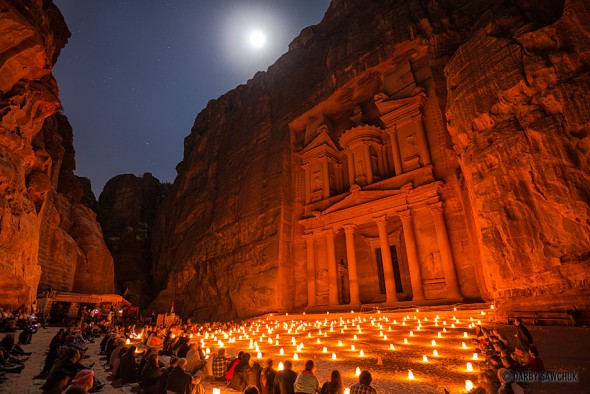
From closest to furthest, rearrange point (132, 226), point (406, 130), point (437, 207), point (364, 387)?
1. point (364, 387)
2. point (437, 207)
3. point (406, 130)
4. point (132, 226)

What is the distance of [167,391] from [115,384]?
3.27m

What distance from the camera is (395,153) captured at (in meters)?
22.2

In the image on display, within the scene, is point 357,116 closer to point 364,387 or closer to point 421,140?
point 421,140

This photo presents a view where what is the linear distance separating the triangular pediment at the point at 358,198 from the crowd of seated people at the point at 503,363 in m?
14.2

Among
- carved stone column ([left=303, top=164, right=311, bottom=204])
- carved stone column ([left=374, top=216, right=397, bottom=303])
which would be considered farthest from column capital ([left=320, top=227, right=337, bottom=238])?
carved stone column ([left=303, top=164, right=311, bottom=204])

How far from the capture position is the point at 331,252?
22.5 meters

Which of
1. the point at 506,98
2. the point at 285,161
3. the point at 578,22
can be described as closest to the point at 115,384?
the point at 506,98

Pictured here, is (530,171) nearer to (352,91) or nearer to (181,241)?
(352,91)

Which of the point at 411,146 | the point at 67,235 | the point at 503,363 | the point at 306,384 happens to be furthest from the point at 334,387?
the point at 67,235

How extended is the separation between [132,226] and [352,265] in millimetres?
41837

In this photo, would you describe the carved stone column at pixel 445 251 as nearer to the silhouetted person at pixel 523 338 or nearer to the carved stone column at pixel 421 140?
the carved stone column at pixel 421 140

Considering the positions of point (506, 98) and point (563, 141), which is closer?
point (563, 141)

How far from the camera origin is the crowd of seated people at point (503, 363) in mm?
→ 4069

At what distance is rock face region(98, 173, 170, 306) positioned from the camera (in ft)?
139
